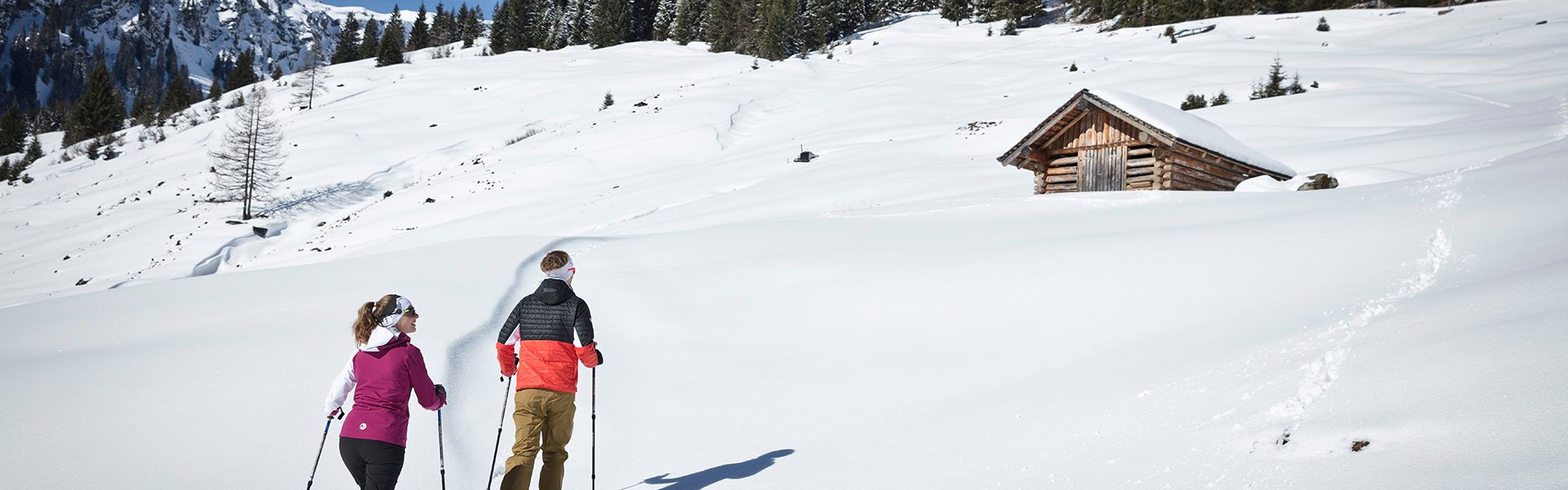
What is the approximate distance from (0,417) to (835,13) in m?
85.1

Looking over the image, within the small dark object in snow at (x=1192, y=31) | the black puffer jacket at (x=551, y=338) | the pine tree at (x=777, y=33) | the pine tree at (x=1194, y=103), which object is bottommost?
the black puffer jacket at (x=551, y=338)

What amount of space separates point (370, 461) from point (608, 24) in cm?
9005

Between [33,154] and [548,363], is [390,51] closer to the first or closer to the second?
[33,154]

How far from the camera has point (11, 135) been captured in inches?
2869

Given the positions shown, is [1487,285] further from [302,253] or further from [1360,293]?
[302,253]

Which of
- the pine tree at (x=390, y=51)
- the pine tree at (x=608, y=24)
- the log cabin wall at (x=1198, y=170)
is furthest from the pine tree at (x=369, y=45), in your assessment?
the log cabin wall at (x=1198, y=170)

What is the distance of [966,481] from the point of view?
5.31 m

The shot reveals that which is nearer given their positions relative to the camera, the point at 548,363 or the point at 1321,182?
the point at 548,363

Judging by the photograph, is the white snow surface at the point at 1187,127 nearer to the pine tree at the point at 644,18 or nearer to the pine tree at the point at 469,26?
the pine tree at the point at 644,18

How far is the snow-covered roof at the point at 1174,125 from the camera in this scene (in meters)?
16.6

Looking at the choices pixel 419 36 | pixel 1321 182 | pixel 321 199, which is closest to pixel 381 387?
pixel 1321 182

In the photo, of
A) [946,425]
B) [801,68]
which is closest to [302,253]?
[946,425]

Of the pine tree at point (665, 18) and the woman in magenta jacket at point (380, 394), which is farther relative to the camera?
the pine tree at point (665, 18)

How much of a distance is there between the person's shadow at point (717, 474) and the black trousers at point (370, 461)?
1966 millimetres
